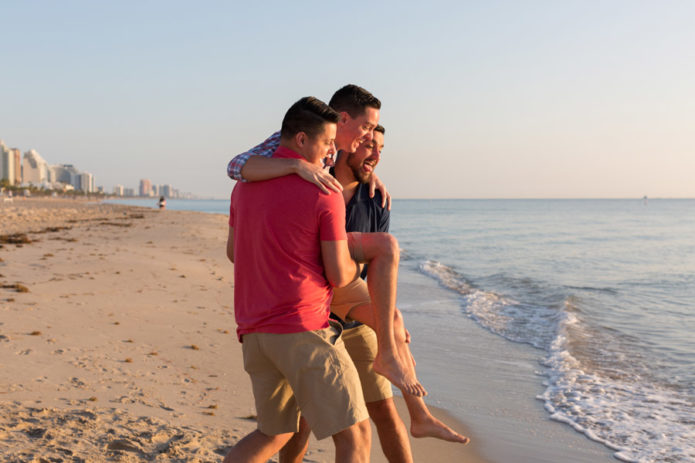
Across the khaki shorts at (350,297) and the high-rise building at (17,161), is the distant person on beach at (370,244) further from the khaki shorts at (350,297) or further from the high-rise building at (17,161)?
the high-rise building at (17,161)

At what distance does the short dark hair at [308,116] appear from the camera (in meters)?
2.31

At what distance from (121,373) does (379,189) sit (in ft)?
11.6

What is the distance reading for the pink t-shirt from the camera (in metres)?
2.25

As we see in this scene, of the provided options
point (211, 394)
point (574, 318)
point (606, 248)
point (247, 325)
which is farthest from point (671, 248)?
point (247, 325)

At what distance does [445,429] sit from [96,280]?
8643mm

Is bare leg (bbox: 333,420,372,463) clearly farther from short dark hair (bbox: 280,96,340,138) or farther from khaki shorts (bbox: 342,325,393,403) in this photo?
short dark hair (bbox: 280,96,340,138)

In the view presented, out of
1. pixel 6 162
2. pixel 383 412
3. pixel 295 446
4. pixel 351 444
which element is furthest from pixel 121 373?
pixel 6 162

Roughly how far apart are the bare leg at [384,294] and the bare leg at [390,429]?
33 cm

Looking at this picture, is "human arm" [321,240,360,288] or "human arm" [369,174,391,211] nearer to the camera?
"human arm" [321,240,360,288]

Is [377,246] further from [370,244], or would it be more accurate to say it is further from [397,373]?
[397,373]

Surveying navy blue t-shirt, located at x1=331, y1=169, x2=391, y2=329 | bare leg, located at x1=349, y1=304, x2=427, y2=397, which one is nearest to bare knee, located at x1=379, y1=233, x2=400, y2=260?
bare leg, located at x1=349, y1=304, x2=427, y2=397

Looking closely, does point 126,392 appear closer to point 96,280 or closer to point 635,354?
point 96,280

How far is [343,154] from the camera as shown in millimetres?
3105

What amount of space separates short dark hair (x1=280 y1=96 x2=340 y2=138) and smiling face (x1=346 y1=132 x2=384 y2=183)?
2.18ft
